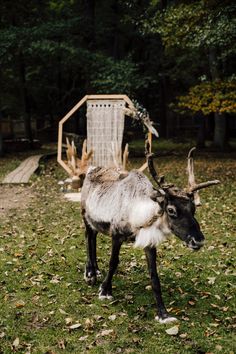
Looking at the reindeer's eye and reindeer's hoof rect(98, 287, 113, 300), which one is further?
reindeer's hoof rect(98, 287, 113, 300)

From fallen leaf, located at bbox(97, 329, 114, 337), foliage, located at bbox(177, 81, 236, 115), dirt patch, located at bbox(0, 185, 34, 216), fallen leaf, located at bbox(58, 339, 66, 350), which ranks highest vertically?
foliage, located at bbox(177, 81, 236, 115)

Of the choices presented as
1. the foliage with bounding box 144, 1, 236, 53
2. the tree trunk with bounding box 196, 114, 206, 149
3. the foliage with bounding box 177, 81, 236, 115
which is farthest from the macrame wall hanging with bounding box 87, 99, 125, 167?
the tree trunk with bounding box 196, 114, 206, 149

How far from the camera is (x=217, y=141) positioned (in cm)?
2392

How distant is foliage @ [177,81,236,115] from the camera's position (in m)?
15.1

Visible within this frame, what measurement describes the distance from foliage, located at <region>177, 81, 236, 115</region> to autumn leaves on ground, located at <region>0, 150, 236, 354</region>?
6.78 metres

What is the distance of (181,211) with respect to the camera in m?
4.23

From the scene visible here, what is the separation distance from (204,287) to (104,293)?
1268mm

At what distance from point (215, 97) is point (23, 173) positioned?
6.98 meters

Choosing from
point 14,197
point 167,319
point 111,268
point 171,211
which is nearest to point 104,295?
point 111,268

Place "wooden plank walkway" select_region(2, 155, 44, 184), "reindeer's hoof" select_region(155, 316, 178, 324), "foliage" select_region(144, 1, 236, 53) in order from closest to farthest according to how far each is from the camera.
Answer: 1. "reindeer's hoof" select_region(155, 316, 178, 324)
2. "foliage" select_region(144, 1, 236, 53)
3. "wooden plank walkway" select_region(2, 155, 44, 184)

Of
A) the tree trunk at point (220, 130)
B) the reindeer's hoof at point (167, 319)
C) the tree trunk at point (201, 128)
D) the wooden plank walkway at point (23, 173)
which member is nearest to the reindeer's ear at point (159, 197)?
the reindeer's hoof at point (167, 319)

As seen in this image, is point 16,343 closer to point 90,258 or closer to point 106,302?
point 106,302

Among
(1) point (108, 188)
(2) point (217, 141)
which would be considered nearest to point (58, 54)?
(2) point (217, 141)

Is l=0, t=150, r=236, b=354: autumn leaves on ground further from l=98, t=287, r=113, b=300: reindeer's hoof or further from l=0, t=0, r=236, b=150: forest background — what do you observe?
l=0, t=0, r=236, b=150: forest background
